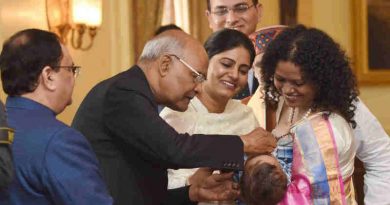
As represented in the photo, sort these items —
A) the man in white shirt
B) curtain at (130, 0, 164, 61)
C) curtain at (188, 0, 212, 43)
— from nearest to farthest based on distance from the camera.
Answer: the man in white shirt, curtain at (130, 0, 164, 61), curtain at (188, 0, 212, 43)

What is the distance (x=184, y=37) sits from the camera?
2635 millimetres

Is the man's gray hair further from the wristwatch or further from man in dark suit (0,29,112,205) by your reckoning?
the wristwatch

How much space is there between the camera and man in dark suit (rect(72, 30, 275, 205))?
2432 millimetres

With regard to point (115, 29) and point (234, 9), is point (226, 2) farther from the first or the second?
point (115, 29)

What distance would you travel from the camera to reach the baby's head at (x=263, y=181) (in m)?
2.64

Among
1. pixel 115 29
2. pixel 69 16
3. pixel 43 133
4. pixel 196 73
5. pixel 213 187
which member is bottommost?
pixel 213 187

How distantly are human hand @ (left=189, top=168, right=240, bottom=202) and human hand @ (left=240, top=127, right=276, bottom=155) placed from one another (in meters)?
0.16

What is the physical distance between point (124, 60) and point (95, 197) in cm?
415

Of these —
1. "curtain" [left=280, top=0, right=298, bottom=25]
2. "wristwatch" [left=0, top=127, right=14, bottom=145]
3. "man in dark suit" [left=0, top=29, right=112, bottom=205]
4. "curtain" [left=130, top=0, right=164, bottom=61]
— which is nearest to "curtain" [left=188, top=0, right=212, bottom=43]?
"curtain" [left=130, top=0, right=164, bottom=61]

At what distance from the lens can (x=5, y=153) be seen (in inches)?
77.6

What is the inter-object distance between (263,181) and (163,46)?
59 cm

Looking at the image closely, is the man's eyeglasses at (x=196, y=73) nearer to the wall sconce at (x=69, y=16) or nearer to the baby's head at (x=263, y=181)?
the baby's head at (x=263, y=181)

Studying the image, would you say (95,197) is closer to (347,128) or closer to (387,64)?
(347,128)

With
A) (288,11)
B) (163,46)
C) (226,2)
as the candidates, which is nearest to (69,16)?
(226,2)
